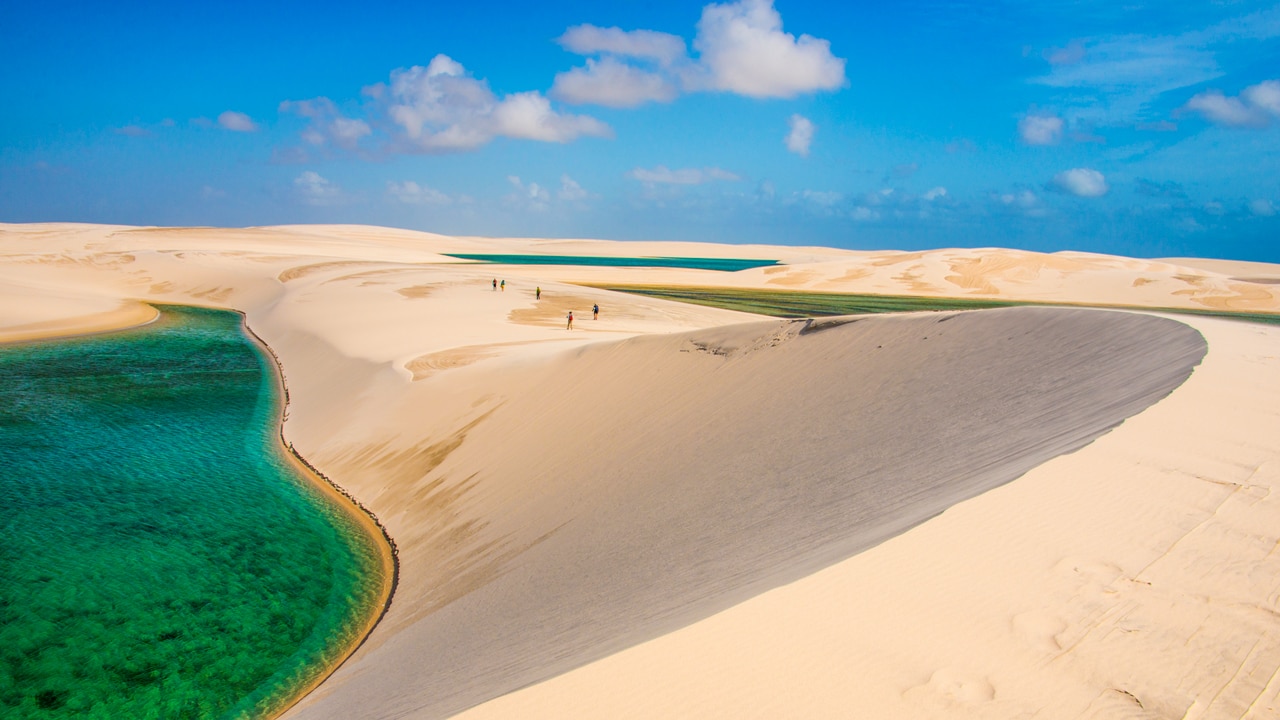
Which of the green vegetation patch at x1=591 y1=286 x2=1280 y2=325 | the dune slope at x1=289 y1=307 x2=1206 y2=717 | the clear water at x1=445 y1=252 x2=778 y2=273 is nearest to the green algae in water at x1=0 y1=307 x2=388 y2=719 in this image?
the dune slope at x1=289 y1=307 x2=1206 y2=717

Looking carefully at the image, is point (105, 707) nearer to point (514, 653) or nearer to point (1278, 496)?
point (514, 653)

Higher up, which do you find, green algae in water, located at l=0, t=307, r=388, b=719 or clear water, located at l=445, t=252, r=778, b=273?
clear water, located at l=445, t=252, r=778, b=273

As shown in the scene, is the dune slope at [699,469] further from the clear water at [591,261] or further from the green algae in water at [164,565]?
the clear water at [591,261]

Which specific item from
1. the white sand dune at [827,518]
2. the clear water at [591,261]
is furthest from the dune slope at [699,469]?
the clear water at [591,261]

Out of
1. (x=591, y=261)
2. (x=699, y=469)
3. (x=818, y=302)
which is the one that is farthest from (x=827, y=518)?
(x=591, y=261)

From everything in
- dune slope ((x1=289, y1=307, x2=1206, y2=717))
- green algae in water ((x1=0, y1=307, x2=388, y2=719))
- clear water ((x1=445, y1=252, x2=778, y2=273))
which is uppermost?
clear water ((x1=445, y1=252, x2=778, y2=273))

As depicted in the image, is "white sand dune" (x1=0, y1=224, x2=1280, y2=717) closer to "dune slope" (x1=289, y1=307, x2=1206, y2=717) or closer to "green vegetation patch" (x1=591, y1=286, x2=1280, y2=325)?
"dune slope" (x1=289, y1=307, x2=1206, y2=717)

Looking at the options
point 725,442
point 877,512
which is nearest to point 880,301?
point 725,442
